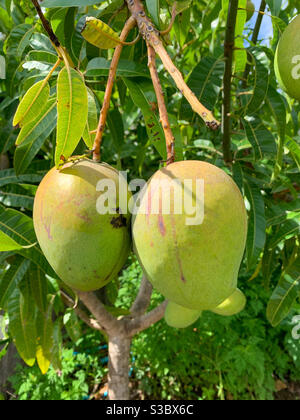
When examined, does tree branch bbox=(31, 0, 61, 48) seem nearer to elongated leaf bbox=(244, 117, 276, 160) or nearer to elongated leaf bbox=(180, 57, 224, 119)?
elongated leaf bbox=(180, 57, 224, 119)

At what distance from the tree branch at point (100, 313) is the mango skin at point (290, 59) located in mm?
1143

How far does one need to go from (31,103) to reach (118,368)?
168cm

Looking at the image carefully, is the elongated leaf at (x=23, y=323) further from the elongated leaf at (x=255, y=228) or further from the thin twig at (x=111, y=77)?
the thin twig at (x=111, y=77)

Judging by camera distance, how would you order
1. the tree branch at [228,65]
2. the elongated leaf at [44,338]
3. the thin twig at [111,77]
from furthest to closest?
the elongated leaf at [44,338] < the tree branch at [228,65] < the thin twig at [111,77]

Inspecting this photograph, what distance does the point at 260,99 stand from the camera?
996mm

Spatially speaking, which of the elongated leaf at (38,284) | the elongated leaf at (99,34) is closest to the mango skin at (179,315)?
the elongated leaf at (38,284)

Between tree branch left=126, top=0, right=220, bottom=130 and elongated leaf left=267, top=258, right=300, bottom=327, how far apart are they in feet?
3.07

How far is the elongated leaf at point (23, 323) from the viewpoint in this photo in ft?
4.81

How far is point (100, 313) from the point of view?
5.34 feet

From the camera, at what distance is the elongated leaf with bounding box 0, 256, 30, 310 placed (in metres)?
1.30

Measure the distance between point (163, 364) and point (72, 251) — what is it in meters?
2.34

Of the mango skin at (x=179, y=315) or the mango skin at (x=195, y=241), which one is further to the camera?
the mango skin at (x=179, y=315)

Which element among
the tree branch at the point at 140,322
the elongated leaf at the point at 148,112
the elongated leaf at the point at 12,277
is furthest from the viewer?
the tree branch at the point at 140,322
